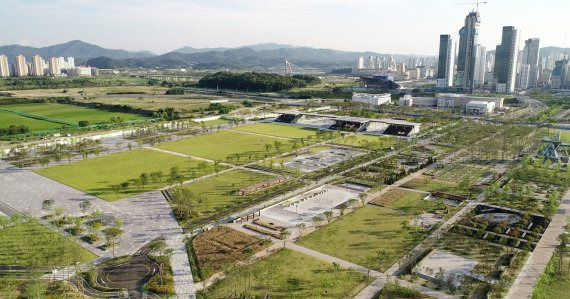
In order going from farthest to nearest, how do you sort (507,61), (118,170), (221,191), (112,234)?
(507,61) → (118,170) → (221,191) → (112,234)

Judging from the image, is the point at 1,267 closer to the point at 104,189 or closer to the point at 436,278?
the point at 104,189

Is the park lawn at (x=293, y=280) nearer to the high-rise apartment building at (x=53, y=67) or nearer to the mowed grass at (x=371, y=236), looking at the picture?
the mowed grass at (x=371, y=236)

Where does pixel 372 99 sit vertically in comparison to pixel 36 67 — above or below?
below

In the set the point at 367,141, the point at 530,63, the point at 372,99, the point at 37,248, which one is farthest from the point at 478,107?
the point at 530,63

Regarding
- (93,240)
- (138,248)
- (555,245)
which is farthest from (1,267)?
(555,245)

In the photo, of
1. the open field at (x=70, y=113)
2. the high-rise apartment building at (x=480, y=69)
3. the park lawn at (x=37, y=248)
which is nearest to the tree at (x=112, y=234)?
the park lawn at (x=37, y=248)

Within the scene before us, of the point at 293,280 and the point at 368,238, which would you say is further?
the point at 368,238

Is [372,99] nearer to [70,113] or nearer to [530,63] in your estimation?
[70,113]
